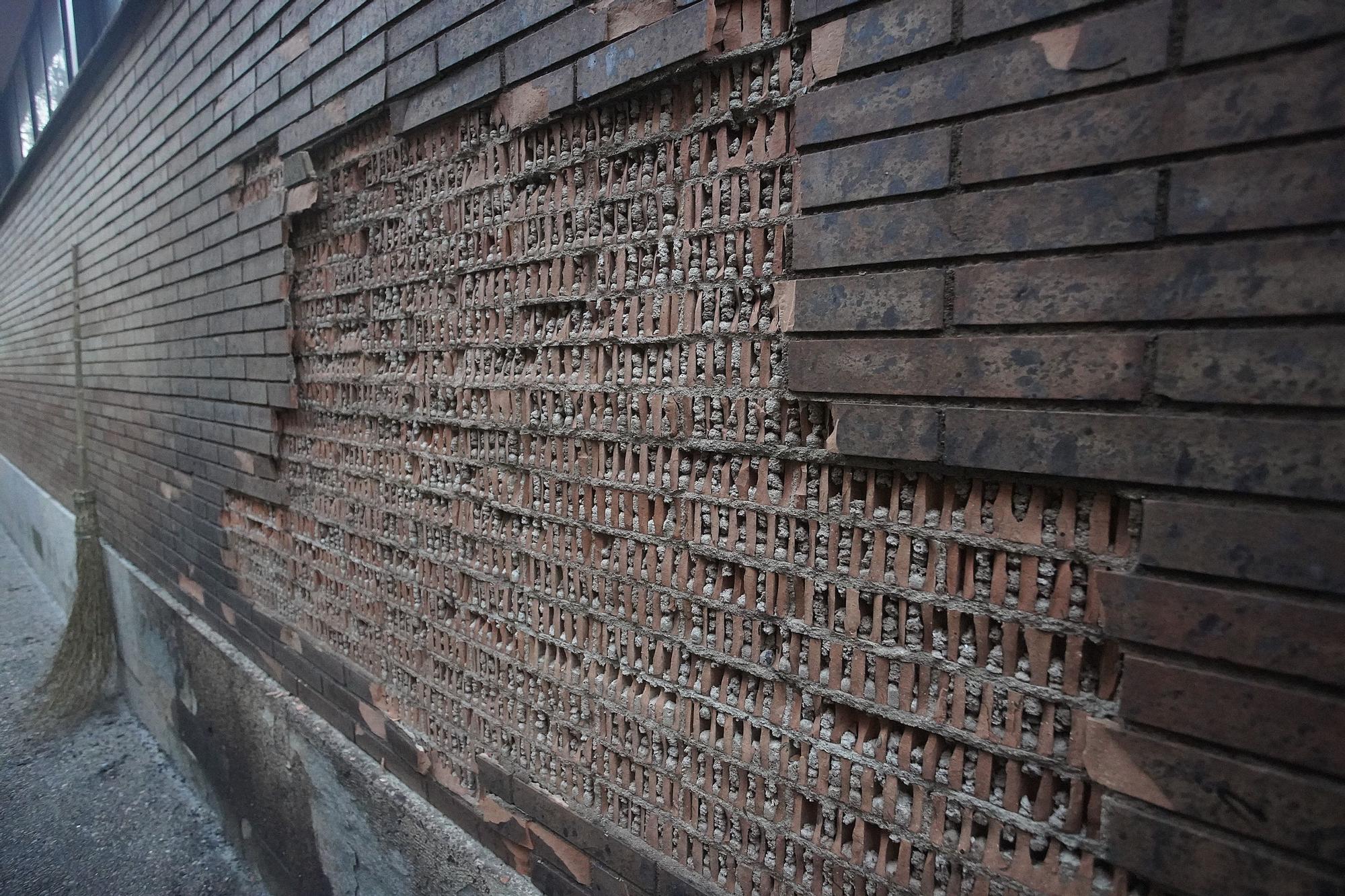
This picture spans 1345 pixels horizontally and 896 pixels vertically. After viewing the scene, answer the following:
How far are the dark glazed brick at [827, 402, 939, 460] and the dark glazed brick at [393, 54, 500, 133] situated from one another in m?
1.32

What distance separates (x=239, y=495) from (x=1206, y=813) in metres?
3.74

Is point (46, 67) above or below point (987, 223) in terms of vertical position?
above

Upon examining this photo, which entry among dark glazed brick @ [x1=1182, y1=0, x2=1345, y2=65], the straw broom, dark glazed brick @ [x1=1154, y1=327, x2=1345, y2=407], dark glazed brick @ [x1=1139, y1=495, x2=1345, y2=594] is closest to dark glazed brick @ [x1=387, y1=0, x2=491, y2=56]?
dark glazed brick @ [x1=1182, y1=0, x2=1345, y2=65]

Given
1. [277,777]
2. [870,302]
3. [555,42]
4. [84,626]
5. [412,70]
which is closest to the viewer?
[870,302]

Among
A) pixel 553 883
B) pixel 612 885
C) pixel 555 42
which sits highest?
pixel 555 42

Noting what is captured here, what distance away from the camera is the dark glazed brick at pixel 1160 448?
838 mm

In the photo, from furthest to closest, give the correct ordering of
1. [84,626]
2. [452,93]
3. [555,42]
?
1. [84,626]
2. [452,93]
3. [555,42]

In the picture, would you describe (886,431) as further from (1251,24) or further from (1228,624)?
(1251,24)

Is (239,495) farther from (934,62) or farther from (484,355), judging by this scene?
(934,62)

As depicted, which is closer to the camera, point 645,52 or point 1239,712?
point 1239,712

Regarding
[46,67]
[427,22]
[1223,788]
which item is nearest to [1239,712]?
[1223,788]

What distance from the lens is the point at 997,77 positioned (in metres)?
1.04

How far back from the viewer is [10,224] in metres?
7.74

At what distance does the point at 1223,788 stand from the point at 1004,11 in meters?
1.12
